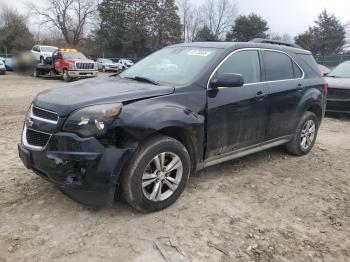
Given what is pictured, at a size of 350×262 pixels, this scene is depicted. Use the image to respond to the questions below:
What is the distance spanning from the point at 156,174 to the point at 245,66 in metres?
2.01

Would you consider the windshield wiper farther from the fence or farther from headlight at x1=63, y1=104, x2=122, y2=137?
the fence

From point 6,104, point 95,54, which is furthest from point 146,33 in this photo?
point 6,104

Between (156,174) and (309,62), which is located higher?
(309,62)

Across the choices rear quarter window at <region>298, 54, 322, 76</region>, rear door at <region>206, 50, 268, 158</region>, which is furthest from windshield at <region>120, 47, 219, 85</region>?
rear quarter window at <region>298, 54, 322, 76</region>

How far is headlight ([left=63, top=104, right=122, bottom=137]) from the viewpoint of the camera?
327 cm

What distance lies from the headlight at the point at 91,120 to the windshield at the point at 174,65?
1.08 metres

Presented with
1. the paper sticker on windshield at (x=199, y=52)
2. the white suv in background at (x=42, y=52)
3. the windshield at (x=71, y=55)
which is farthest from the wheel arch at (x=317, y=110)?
the white suv in background at (x=42, y=52)

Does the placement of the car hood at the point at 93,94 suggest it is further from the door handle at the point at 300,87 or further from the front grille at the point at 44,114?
the door handle at the point at 300,87

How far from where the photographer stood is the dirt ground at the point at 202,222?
3.13 metres

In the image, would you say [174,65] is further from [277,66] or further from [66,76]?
[66,76]

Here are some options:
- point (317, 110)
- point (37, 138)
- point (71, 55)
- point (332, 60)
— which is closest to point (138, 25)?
point (332, 60)

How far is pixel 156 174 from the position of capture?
3691mm

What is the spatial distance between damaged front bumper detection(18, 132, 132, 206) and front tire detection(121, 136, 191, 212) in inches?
6.2

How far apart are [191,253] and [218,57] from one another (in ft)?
7.67
